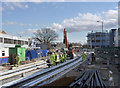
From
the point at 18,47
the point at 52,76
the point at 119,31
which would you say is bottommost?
the point at 52,76

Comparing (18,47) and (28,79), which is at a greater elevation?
(18,47)

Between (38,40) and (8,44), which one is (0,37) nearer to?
(8,44)

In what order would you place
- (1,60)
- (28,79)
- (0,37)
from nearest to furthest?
(28,79)
(1,60)
(0,37)

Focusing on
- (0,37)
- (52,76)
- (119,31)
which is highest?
(119,31)

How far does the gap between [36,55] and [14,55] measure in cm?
940

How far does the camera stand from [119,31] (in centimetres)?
3691

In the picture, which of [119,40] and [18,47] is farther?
[119,40]

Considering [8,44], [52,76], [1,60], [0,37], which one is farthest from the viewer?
[8,44]

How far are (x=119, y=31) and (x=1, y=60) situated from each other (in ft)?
101

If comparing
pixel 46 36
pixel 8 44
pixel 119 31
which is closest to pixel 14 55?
pixel 8 44

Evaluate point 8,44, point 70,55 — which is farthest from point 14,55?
point 70,55

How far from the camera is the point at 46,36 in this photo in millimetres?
68938

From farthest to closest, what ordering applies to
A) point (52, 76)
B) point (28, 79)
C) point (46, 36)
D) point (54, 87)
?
point (46, 36), point (52, 76), point (28, 79), point (54, 87)

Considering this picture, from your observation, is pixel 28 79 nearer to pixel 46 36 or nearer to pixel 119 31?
pixel 119 31
